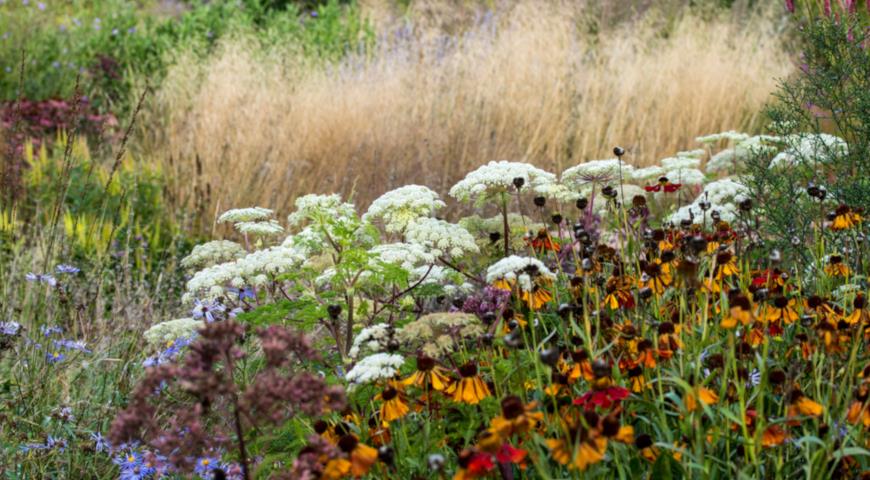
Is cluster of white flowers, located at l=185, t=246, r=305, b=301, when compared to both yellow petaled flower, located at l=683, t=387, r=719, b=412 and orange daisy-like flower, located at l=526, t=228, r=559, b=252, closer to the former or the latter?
orange daisy-like flower, located at l=526, t=228, r=559, b=252

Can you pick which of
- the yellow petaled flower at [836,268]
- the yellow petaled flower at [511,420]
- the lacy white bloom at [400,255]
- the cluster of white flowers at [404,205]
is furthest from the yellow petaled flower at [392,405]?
the yellow petaled flower at [836,268]

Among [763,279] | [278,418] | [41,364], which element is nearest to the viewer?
[278,418]

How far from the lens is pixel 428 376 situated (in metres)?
1.99

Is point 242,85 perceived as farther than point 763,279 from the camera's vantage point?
Yes

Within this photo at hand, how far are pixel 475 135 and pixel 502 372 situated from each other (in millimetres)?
4604

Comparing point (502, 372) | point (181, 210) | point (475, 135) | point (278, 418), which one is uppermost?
point (278, 418)

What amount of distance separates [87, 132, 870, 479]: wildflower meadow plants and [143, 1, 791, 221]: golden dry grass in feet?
9.09


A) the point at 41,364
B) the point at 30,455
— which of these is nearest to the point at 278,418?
the point at 30,455

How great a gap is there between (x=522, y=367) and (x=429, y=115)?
15.5 feet

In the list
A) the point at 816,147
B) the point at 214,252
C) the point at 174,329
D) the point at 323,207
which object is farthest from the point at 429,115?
the point at 174,329

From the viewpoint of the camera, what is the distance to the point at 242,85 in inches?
290

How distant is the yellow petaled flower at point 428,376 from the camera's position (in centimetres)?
192

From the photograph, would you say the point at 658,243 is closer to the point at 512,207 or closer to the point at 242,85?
the point at 512,207

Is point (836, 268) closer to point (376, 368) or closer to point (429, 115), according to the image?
point (376, 368)
